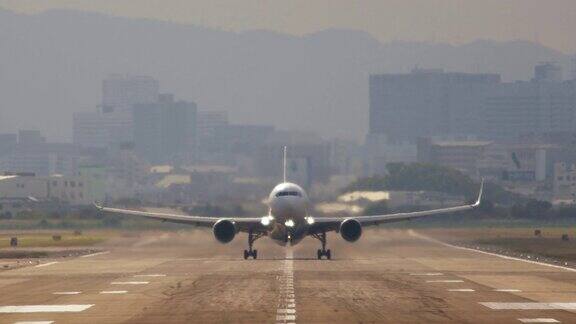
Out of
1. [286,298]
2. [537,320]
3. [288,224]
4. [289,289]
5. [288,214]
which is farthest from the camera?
[288,224]

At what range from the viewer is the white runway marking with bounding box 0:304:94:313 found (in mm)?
42344

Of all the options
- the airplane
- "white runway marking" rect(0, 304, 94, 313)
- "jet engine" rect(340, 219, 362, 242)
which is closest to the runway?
"white runway marking" rect(0, 304, 94, 313)

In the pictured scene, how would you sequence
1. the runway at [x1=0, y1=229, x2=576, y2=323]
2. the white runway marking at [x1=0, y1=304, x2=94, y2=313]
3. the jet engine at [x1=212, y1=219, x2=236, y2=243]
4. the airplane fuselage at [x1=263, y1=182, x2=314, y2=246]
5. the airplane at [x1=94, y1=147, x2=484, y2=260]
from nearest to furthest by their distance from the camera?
the runway at [x1=0, y1=229, x2=576, y2=323] → the white runway marking at [x1=0, y1=304, x2=94, y2=313] → the airplane fuselage at [x1=263, y1=182, x2=314, y2=246] → the airplane at [x1=94, y1=147, x2=484, y2=260] → the jet engine at [x1=212, y1=219, x2=236, y2=243]

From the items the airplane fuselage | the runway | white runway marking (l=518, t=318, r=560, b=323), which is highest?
the airplane fuselage

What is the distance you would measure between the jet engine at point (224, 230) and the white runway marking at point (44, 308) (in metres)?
36.6

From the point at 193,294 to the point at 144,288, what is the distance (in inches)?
157

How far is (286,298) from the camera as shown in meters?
46.5

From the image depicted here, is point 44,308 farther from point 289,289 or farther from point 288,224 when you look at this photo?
point 288,224

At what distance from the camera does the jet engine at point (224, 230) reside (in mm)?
81125

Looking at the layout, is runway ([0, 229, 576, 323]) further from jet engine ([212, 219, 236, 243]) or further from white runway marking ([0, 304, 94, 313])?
jet engine ([212, 219, 236, 243])

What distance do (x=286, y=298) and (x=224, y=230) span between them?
114 ft

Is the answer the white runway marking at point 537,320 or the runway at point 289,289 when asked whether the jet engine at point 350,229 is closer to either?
the runway at point 289,289

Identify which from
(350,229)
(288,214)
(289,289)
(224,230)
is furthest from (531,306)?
(224,230)

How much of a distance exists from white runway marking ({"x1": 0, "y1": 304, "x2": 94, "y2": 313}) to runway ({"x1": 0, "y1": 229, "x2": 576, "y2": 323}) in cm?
3
